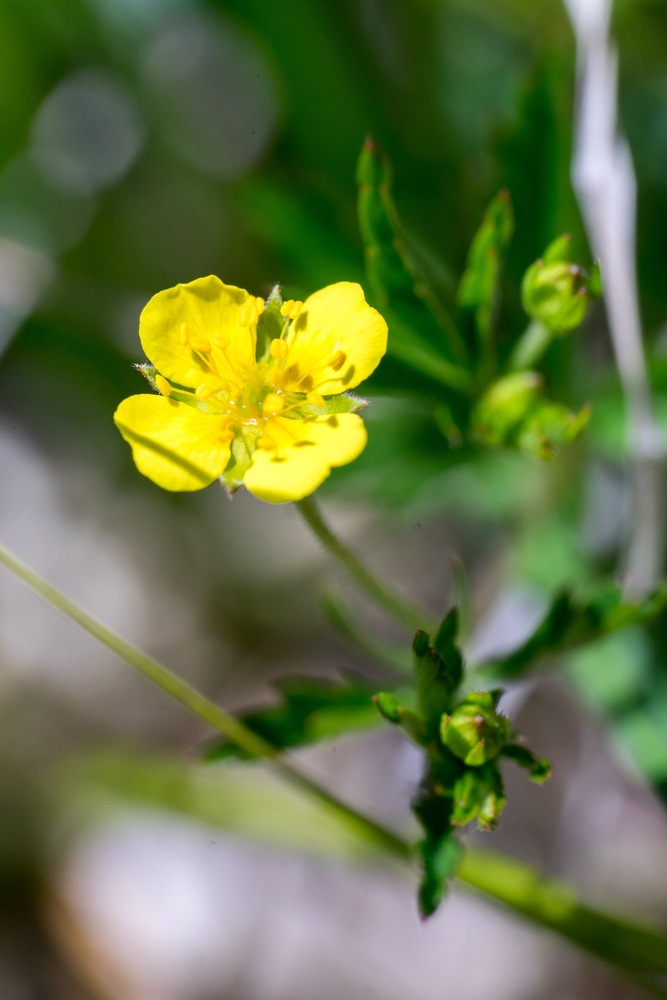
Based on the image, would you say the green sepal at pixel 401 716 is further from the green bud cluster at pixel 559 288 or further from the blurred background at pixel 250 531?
the blurred background at pixel 250 531

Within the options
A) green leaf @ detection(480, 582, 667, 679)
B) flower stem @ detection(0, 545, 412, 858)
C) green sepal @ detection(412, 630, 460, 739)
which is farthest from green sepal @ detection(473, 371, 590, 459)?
flower stem @ detection(0, 545, 412, 858)

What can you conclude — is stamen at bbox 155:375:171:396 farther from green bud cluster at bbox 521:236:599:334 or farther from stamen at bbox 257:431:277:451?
green bud cluster at bbox 521:236:599:334

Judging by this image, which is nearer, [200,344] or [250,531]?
[200,344]

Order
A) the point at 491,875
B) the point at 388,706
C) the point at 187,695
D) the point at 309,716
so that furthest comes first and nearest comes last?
1. the point at 491,875
2. the point at 309,716
3. the point at 187,695
4. the point at 388,706

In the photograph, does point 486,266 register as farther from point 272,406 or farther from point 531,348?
point 272,406

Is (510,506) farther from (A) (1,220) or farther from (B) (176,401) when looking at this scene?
(A) (1,220)

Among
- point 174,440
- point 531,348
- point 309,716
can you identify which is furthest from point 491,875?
point 174,440
